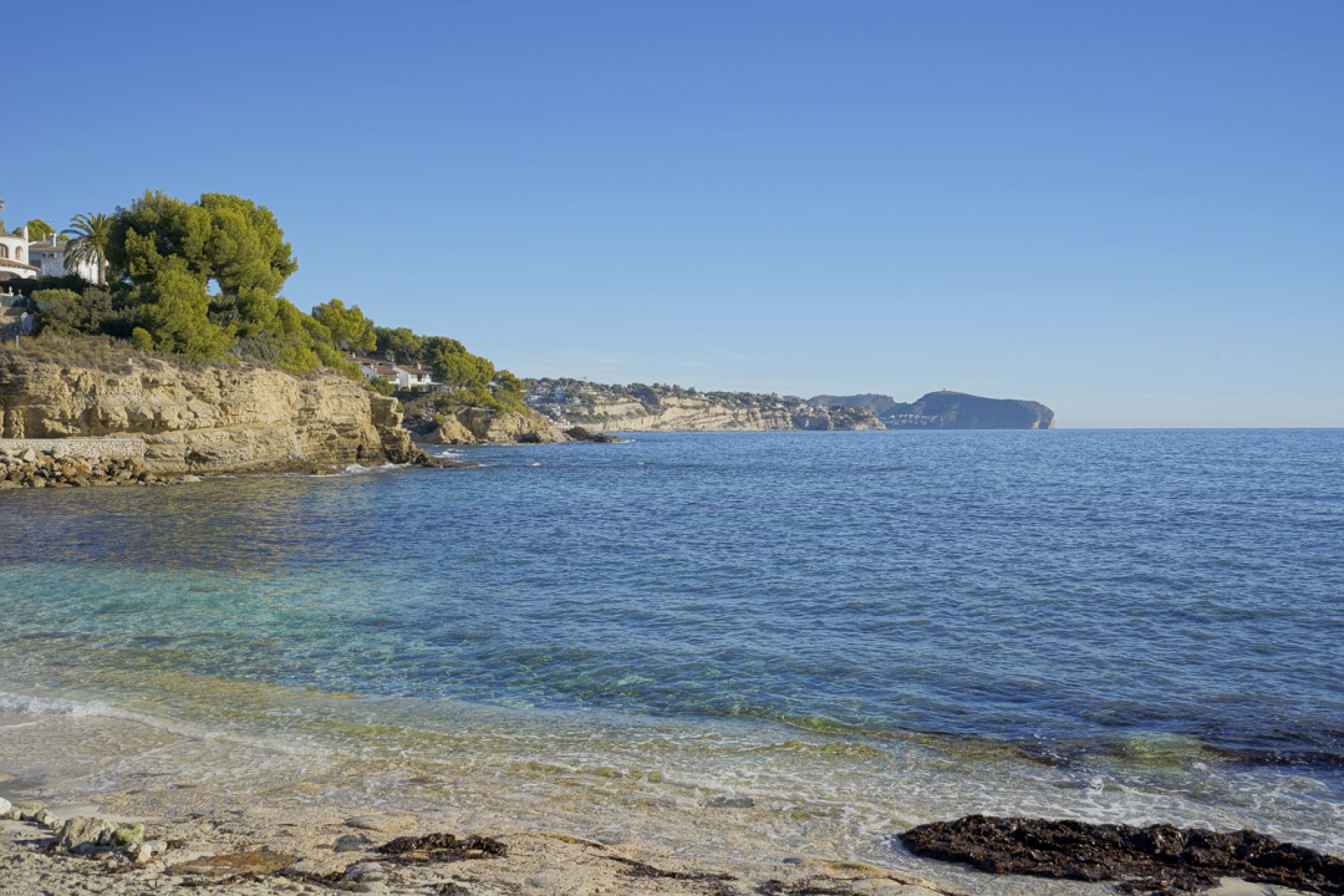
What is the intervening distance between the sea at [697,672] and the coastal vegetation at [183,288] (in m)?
19.7

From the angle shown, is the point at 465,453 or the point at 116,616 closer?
the point at 116,616

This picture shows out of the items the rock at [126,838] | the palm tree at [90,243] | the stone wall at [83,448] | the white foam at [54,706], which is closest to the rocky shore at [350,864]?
the rock at [126,838]

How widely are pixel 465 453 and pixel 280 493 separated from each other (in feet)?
143

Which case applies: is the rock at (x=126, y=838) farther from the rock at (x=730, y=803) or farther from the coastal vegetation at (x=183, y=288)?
the coastal vegetation at (x=183, y=288)

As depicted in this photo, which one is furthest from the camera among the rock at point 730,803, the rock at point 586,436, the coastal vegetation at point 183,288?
the rock at point 586,436

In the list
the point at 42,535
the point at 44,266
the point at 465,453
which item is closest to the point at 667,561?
the point at 42,535

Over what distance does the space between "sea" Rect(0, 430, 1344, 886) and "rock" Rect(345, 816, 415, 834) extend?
24.9 inches

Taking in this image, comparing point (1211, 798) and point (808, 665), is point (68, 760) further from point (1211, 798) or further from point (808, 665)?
point (1211, 798)

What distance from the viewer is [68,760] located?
27.1 feet

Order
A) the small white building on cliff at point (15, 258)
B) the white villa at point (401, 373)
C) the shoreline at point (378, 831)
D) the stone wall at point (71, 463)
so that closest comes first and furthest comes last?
the shoreline at point (378, 831), the stone wall at point (71, 463), the small white building on cliff at point (15, 258), the white villa at point (401, 373)

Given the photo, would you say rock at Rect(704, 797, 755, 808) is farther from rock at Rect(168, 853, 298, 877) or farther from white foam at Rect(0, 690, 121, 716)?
white foam at Rect(0, 690, 121, 716)

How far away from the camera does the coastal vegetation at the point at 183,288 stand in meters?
43.7

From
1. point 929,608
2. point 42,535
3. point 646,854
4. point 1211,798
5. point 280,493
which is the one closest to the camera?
point 646,854

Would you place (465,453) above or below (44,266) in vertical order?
below
